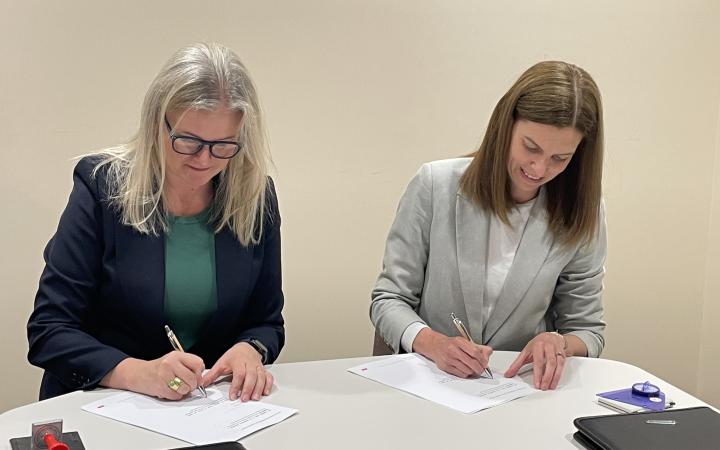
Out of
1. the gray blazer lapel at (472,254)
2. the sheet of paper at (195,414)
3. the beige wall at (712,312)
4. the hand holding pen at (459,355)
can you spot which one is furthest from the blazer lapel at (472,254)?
the beige wall at (712,312)

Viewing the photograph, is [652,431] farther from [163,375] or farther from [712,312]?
[712,312]

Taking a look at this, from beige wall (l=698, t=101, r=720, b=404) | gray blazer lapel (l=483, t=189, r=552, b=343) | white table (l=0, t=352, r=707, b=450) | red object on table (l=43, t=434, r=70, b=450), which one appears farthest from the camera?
beige wall (l=698, t=101, r=720, b=404)

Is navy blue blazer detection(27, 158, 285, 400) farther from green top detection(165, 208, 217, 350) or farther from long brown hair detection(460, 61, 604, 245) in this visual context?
long brown hair detection(460, 61, 604, 245)

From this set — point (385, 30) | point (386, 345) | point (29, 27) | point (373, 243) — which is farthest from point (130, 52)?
point (386, 345)

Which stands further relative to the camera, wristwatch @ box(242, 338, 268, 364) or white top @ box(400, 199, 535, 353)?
white top @ box(400, 199, 535, 353)

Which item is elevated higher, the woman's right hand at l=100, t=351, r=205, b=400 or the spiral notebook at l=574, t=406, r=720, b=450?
the woman's right hand at l=100, t=351, r=205, b=400

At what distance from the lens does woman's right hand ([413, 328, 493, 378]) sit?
1.93 metres

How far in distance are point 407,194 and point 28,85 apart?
4.80 ft

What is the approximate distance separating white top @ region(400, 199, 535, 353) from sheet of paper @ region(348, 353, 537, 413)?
0.34 metres

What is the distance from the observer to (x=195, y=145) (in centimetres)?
184

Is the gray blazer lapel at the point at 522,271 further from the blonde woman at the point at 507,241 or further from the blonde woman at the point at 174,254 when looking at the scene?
the blonde woman at the point at 174,254

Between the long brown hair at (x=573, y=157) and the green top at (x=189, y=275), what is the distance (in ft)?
2.51

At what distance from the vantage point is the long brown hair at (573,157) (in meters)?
2.14

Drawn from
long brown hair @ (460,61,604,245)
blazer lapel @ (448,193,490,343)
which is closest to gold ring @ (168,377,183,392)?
blazer lapel @ (448,193,490,343)
